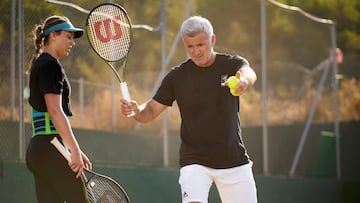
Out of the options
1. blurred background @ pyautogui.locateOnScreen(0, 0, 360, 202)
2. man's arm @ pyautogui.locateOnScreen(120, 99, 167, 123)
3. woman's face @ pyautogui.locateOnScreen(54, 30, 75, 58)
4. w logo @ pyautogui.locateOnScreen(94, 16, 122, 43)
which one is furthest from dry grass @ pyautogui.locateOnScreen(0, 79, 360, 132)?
woman's face @ pyautogui.locateOnScreen(54, 30, 75, 58)

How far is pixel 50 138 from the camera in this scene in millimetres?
5820

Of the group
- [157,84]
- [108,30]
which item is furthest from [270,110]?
[108,30]

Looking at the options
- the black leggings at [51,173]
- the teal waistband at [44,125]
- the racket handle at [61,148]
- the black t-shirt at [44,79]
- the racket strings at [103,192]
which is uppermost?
the black t-shirt at [44,79]

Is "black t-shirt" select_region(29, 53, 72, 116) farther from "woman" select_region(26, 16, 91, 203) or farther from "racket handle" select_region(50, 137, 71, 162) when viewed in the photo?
"racket handle" select_region(50, 137, 71, 162)

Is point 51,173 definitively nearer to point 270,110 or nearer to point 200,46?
point 200,46

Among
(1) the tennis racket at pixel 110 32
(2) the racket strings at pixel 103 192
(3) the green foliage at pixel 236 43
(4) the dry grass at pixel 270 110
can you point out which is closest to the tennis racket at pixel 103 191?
(2) the racket strings at pixel 103 192

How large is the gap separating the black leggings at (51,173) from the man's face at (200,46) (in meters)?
1.11

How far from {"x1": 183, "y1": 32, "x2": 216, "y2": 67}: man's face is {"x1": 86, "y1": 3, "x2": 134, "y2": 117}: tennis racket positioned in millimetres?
542

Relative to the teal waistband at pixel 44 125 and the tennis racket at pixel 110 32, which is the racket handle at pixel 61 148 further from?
the tennis racket at pixel 110 32

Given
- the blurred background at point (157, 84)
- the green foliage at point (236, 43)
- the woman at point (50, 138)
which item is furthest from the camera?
the green foliage at point (236, 43)

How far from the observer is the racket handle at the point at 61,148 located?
5.75 meters

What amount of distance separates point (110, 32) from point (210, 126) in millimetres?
1048

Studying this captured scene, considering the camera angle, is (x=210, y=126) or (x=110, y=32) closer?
(x=210, y=126)

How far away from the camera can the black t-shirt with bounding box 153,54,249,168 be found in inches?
250
